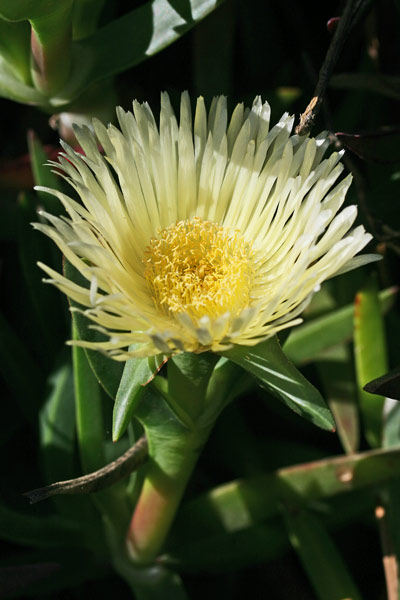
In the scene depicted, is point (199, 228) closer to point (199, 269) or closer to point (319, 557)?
point (199, 269)

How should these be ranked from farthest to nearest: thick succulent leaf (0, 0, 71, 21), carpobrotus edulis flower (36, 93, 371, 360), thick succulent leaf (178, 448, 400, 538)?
thick succulent leaf (178, 448, 400, 538)
thick succulent leaf (0, 0, 71, 21)
carpobrotus edulis flower (36, 93, 371, 360)

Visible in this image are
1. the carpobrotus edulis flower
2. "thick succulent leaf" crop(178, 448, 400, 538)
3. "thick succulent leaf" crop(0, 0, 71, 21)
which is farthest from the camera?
"thick succulent leaf" crop(178, 448, 400, 538)

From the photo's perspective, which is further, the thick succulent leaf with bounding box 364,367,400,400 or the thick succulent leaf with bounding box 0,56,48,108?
the thick succulent leaf with bounding box 0,56,48,108

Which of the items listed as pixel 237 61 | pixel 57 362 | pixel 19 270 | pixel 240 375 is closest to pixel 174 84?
pixel 237 61

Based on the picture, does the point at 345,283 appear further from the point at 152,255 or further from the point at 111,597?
the point at 111,597

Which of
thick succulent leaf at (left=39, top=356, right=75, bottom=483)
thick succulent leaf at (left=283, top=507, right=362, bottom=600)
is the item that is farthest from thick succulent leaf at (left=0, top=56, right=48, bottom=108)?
thick succulent leaf at (left=283, top=507, right=362, bottom=600)

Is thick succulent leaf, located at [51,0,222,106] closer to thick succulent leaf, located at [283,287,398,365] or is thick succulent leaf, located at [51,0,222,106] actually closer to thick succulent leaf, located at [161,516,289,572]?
thick succulent leaf, located at [283,287,398,365]

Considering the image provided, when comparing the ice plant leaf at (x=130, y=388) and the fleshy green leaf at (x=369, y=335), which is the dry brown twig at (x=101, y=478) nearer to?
the ice plant leaf at (x=130, y=388)

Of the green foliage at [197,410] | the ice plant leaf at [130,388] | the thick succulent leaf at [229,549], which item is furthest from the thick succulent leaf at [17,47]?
the thick succulent leaf at [229,549]
